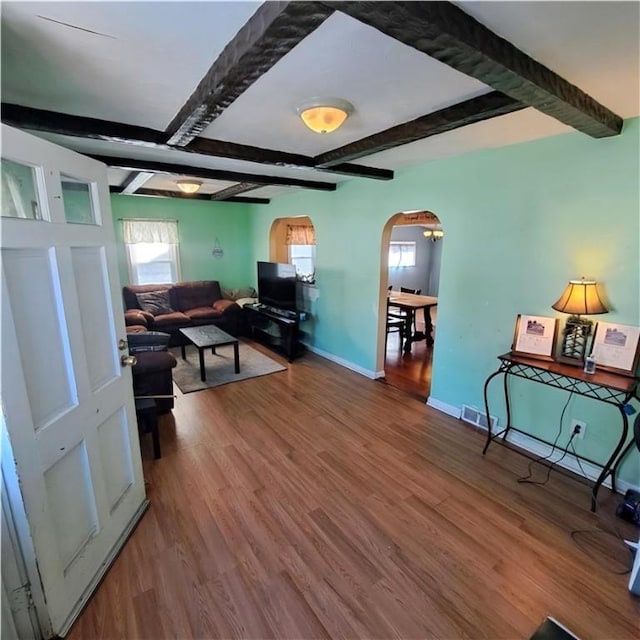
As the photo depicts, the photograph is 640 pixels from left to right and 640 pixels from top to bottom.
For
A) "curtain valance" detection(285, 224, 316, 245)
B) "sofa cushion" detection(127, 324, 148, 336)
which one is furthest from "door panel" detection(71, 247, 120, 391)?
"curtain valance" detection(285, 224, 316, 245)

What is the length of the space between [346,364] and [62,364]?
11.2ft

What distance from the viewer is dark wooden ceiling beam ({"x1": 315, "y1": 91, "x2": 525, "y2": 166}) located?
5.62ft

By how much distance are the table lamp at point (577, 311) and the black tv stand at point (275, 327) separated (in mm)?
3037

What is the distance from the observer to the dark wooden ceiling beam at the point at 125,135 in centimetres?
189

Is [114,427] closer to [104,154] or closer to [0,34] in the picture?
[0,34]

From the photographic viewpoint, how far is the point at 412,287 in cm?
877

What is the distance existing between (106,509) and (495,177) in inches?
131

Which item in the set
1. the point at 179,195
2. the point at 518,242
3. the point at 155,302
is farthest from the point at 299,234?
the point at 518,242

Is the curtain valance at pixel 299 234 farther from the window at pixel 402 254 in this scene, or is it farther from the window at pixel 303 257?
the window at pixel 402 254

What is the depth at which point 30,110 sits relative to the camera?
6.19ft

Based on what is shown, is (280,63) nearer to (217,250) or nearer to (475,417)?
(475,417)

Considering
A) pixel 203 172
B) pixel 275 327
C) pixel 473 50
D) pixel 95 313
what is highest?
pixel 203 172

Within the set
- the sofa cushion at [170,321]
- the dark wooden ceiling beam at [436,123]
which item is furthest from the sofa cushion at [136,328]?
the dark wooden ceiling beam at [436,123]

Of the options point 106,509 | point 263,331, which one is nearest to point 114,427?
point 106,509
